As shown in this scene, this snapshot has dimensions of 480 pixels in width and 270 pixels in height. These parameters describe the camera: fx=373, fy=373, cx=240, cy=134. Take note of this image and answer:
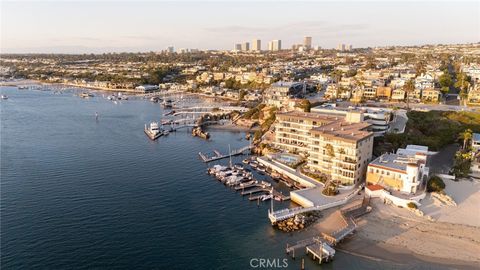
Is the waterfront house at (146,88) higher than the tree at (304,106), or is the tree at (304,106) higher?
the tree at (304,106)

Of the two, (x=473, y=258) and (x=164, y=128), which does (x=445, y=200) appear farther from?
(x=164, y=128)

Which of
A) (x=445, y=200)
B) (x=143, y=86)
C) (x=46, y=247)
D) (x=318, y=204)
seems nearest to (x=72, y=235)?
(x=46, y=247)

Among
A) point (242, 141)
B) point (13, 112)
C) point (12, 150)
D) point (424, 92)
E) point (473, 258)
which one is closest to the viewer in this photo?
point (473, 258)

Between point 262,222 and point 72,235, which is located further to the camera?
point 262,222

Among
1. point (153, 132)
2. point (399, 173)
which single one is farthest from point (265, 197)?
point (153, 132)

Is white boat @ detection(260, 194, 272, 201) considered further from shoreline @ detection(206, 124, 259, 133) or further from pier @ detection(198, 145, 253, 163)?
shoreline @ detection(206, 124, 259, 133)

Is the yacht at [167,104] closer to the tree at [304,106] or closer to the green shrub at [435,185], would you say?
the tree at [304,106]

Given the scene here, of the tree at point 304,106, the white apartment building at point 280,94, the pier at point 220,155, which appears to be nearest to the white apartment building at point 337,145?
the pier at point 220,155
